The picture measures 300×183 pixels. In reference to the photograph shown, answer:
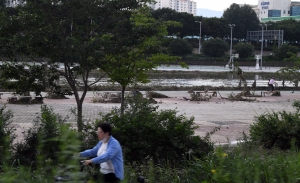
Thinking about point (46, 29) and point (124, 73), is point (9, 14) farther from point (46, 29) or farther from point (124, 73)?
point (124, 73)

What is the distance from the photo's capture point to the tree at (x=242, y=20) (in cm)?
11369

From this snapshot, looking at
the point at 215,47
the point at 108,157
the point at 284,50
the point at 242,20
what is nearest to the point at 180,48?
the point at 215,47

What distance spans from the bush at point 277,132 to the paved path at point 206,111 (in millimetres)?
2838

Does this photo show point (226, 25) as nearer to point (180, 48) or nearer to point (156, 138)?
point (180, 48)

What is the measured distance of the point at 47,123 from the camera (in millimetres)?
9188

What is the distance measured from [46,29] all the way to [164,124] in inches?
160

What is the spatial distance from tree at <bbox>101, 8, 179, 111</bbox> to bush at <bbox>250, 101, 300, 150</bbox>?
363cm

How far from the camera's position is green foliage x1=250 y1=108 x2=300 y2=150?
473 inches

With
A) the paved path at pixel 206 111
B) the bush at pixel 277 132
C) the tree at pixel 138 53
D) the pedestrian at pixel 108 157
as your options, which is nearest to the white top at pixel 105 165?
the pedestrian at pixel 108 157

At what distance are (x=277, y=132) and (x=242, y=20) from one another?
10517 centimetres

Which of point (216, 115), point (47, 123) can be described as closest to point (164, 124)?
point (47, 123)

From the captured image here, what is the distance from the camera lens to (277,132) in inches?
482

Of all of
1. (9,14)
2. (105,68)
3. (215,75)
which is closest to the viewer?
(9,14)

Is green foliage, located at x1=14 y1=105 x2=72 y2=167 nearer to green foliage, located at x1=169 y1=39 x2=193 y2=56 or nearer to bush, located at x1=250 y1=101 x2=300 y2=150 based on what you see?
bush, located at x1=250 y1=101 x2=300 y2=150
